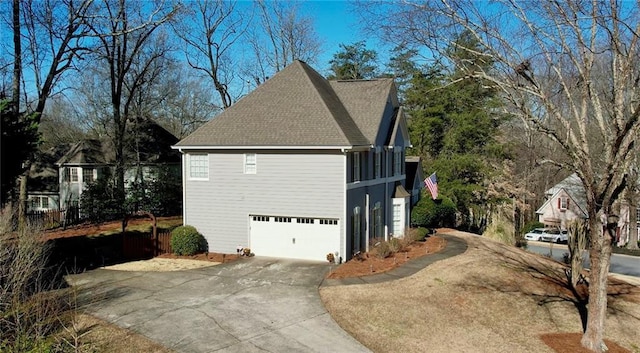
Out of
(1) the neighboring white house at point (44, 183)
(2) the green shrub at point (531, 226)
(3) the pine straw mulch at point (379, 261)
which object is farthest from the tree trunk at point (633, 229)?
(1) the neighboring white house at point (44, 183)

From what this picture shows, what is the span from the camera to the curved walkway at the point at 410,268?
16.2 metres

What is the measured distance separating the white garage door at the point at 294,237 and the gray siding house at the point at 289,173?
0.14ft

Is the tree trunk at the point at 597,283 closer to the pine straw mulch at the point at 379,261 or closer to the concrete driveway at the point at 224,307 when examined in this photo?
the concrete driveway at the point at 224,307

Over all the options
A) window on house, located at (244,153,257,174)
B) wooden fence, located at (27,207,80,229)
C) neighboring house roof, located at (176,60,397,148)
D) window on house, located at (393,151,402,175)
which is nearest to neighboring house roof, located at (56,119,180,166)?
wooden fence, located at (27,207,80,229)

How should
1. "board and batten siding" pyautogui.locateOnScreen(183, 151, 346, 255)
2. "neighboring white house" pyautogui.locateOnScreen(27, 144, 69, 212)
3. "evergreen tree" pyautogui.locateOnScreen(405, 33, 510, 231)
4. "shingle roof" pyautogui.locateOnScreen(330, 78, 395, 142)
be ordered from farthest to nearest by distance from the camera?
1. "neighboring white house" pyautogui.locateOnScreen(27, 144, 69, 212)
2. "evergreen tree" pyautogui.locateOnScreen(405, 33, 510, 231)
3. "shingle roof" pyautogui.locateOnScreen(330, 78, 395, 142)
4. "board and batten siding" pyautogui.locateOnScreen(183, 151, 346, 255)

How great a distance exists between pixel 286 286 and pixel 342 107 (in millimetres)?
10718

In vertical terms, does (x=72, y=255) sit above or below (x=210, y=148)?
below

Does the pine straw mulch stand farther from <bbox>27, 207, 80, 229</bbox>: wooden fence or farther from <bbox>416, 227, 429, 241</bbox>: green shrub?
<bbox>27, 207, 80, 229</bbox>: wooden fence

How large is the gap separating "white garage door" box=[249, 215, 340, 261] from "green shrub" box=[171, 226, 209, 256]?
7.99 ft

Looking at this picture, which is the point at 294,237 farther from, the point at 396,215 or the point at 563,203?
the point at 563,203

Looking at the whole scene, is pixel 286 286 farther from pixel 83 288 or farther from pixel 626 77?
pixel 626 77

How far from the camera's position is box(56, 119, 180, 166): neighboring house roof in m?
34.1

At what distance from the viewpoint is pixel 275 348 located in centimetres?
1079

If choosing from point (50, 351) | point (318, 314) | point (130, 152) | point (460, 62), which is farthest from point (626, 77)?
point (130, 152)
